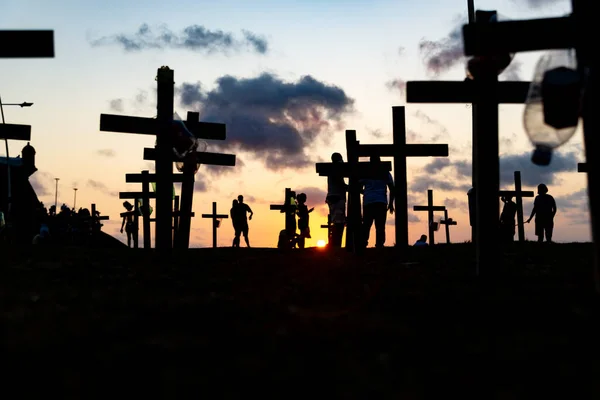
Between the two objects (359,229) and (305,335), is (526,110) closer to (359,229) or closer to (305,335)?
(305,335)

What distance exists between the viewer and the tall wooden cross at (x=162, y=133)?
11539 millimetres

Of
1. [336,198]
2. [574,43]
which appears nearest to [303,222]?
[336,198]

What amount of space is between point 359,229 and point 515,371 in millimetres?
9706

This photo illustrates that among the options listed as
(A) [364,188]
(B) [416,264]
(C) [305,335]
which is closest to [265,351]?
(C) [305,335]

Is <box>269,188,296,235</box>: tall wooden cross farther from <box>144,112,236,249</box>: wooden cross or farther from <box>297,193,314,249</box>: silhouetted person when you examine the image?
<box>144,112,236,249</box>: wooden cross

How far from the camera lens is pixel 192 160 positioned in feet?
41.8

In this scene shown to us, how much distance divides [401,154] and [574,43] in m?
8.48

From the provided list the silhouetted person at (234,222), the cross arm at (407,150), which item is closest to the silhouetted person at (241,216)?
the silhouetted person at (234,222)

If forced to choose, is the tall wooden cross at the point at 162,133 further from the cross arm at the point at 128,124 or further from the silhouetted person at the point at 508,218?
the silhouetted person at the point at 508,218

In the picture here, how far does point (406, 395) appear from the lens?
9.68 feet

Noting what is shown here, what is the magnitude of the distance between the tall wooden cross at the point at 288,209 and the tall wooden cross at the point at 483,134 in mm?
Answer: 11668

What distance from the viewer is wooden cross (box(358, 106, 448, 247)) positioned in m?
13.4

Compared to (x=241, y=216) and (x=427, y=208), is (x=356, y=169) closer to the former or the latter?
(x=241, y=216)

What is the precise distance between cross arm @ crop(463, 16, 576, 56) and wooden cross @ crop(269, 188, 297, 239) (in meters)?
13.5
